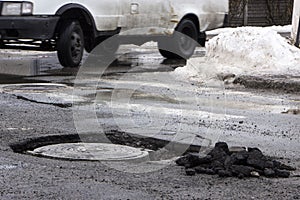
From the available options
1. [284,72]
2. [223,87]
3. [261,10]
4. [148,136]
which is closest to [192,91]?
[223,87]

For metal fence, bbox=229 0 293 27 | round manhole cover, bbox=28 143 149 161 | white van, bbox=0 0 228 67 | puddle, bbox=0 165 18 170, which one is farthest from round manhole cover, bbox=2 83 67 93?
metal fence, bbox=229 0 293 27

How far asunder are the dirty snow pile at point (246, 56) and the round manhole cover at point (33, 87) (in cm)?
267

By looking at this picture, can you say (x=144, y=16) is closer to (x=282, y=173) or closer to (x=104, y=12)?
(x=104, y=12)

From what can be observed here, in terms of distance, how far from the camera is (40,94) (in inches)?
400

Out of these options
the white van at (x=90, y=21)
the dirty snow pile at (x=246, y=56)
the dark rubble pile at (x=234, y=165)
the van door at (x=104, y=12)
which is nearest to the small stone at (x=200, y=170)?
the dark rubble pile at (x=234, y=165)

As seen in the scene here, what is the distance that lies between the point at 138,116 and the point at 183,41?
8407mm

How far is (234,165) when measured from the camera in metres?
5.87

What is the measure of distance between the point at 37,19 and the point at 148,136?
6.17 m

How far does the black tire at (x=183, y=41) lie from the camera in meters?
16.5

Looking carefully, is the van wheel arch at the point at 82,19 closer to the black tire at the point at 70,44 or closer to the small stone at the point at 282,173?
the black tire at the point at 70,44

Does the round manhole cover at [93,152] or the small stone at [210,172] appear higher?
the small stone at [210,172]

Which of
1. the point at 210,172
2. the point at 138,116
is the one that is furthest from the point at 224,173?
the point at 138,116

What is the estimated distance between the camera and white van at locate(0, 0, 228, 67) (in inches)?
512

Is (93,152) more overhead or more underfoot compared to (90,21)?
more underfoot
